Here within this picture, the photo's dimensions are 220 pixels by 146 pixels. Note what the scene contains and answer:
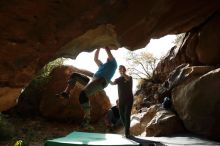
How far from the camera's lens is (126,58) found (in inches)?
819

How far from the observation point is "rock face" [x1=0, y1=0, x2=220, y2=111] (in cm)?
820

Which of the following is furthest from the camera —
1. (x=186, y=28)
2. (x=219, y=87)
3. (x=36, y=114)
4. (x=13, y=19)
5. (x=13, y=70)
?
(x=36, y=114)

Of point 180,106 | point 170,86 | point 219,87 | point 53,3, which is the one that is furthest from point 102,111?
point 53,3

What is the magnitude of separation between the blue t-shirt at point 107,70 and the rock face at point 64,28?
2.44 ft

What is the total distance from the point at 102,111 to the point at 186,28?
19.1 ft

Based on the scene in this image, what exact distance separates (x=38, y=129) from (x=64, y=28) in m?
6.85

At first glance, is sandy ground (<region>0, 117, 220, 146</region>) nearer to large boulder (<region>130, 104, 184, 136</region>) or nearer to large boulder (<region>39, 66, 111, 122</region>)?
large boulder (<region>39, 66, 111, 122</region>)

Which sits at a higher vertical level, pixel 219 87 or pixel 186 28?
pixel 186 28

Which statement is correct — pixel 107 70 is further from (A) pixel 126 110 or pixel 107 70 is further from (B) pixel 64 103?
(B) pixel 64 103

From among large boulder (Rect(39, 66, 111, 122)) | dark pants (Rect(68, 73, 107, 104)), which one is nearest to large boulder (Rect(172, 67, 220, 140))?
dark pants (Rect(68, 73, 107, 104))

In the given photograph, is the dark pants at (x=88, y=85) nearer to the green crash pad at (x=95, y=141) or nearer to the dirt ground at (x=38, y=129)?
the green crash pad at (x=95, y=141)

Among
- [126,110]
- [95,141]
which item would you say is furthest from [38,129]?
[95,141]

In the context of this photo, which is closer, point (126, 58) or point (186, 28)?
point (186, 28)

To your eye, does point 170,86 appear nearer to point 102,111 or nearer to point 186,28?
point 186,28
